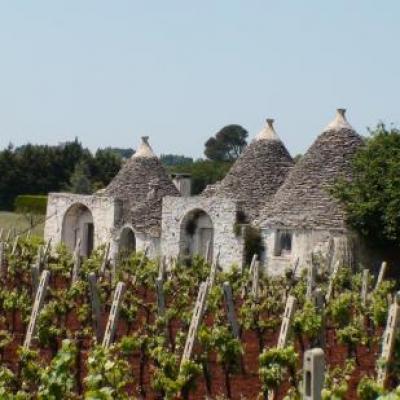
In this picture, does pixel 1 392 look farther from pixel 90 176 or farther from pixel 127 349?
pixel 90 176

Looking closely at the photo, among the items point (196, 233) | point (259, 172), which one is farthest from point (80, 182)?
point (196, 233)

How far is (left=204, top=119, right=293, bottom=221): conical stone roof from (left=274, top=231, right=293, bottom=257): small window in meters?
1.69

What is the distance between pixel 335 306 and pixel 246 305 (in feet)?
4.76

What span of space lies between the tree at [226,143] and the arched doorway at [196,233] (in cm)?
7524

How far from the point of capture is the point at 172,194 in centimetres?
2991

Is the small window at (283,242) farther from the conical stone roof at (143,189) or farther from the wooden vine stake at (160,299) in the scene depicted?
the wooden vine stake at (160,299)

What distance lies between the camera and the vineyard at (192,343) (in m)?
8.88

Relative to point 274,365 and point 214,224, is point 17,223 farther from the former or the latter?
point 274,365

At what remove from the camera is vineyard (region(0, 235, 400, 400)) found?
29.1ft

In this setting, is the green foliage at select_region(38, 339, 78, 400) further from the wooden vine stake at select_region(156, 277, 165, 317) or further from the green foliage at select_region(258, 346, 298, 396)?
the wooden vine stake at select_region(156, 277, 165, 317)

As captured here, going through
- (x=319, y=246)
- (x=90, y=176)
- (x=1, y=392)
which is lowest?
(x=1, y=392)

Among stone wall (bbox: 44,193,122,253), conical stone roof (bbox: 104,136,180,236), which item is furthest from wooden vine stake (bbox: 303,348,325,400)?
stone wall (bbox: 44,193,122,253)

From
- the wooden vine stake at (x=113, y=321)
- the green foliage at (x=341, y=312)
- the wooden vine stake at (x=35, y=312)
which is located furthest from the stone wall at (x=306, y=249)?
the wooden vine stake at (x=113, y=321)

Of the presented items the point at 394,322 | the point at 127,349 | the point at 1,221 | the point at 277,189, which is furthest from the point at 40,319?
the point at 1,221
